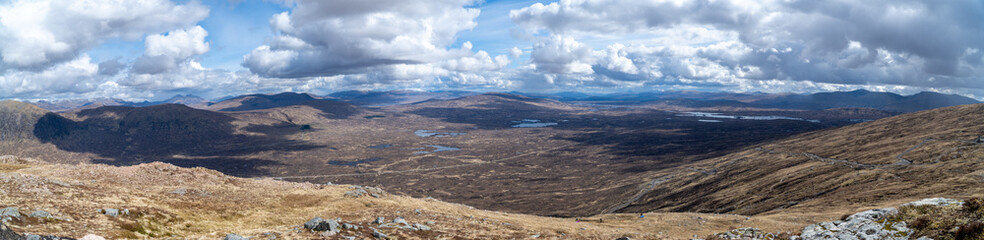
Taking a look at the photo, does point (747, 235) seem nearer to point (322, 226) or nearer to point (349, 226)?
point (349, 226)

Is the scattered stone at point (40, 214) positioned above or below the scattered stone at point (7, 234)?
below

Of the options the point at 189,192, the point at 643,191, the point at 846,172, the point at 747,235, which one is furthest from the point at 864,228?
the point at 643,191

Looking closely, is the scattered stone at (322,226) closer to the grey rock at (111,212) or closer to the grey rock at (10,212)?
the grey rock at (111,212)

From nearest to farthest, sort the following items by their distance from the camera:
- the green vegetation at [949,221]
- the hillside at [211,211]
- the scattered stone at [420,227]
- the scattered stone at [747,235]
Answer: the green vegetation at [949,221]
the hillside at [211,211]
the scattered stone at [747,235]
the scattered stone at [420,227]

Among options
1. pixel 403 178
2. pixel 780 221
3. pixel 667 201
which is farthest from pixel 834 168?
pixel 403 178

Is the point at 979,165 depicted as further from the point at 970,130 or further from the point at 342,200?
the point at 342,200

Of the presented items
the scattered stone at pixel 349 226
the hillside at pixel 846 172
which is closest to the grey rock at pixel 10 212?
the scattered stone at pixel 349 226

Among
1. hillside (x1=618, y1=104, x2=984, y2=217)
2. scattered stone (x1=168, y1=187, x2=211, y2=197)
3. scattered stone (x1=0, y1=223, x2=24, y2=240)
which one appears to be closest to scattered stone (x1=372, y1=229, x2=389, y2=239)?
scattered stone (x1=0, y1=223, x2=24, y2=240)

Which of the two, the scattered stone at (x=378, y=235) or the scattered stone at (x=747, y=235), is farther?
the scattered stone at (x=747, y=235)
